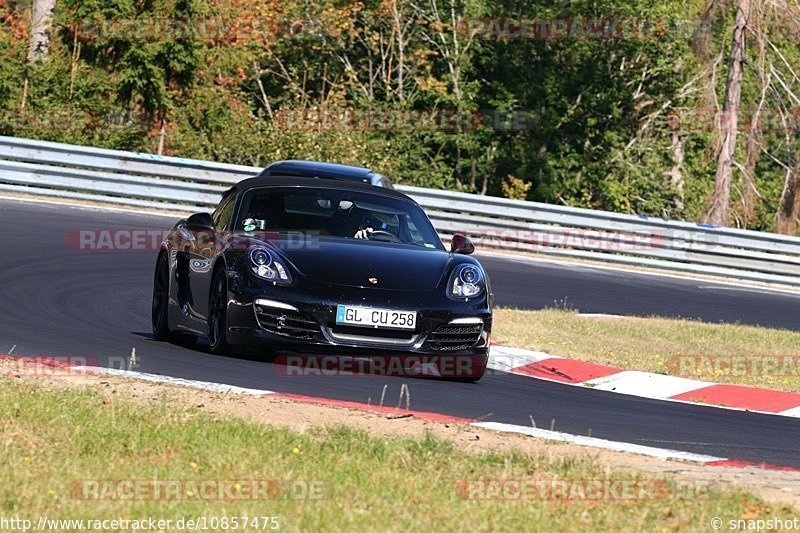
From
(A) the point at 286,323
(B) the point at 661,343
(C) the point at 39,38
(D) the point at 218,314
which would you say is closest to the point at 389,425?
(A) the point at 286,323

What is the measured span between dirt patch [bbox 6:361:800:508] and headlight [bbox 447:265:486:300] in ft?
6.40

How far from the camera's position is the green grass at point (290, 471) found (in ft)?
17.5

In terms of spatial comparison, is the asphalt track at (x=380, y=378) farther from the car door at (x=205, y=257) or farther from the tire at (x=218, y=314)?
the car door at (x=205, y=257)

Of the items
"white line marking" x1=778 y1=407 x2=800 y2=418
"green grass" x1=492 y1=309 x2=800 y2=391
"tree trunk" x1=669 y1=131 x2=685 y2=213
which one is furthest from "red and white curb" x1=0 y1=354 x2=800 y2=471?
"tree trunk" x1=669 y1=131 x2=685 y2=213

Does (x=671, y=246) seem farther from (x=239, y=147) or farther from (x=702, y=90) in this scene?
(x=239, y=147)

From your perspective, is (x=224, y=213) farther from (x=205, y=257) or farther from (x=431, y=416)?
(x=431, y=416)

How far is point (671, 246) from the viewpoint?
23234mm

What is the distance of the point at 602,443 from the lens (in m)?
7.65

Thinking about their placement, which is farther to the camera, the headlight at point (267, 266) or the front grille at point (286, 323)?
the headlight at point (267, 266)

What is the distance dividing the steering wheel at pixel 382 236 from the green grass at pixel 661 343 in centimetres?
230

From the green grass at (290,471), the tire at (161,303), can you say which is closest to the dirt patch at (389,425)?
the green grass at (290,471)

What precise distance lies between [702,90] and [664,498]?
22455mm

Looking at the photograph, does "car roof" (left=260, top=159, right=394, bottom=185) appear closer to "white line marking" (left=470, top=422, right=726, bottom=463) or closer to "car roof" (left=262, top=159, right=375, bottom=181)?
"car roof" (left=262, top=159, right=375, bottom=181)

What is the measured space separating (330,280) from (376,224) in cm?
128
